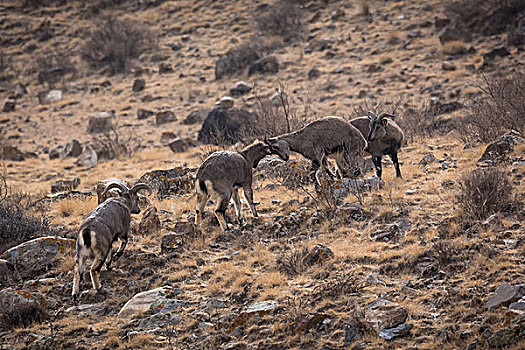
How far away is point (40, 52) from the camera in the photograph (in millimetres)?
36281

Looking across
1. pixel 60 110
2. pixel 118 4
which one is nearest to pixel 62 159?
pixel 60 110

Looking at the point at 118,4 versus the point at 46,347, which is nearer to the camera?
the point at 46,347

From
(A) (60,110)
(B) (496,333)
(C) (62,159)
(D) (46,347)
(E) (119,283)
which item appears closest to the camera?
(B) (496,333)

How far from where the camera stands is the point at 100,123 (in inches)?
975

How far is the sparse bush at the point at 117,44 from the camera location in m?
32.7

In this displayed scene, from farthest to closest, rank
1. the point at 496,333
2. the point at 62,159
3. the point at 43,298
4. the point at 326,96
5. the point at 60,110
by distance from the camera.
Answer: the point at 60,110 → the point at 326,96 → the point at 62,159 → the point at 43,298 → the point at 496,333

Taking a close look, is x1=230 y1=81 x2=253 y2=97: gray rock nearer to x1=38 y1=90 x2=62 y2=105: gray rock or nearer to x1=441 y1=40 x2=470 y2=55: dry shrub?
x1=441 y1=40 x2=470 y2=55: dry shrub

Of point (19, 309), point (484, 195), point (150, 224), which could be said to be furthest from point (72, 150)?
point (484, 195)

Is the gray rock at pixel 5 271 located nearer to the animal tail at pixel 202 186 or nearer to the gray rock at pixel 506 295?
the animal tail at pixel 202 186

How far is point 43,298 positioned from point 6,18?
39716 mm

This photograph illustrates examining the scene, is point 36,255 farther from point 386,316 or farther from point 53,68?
point 53,68

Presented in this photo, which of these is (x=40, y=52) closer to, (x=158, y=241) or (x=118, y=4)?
(x=118, y=4)

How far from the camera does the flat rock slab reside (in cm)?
775

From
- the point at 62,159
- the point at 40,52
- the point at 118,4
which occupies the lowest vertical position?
the point at 62,159
